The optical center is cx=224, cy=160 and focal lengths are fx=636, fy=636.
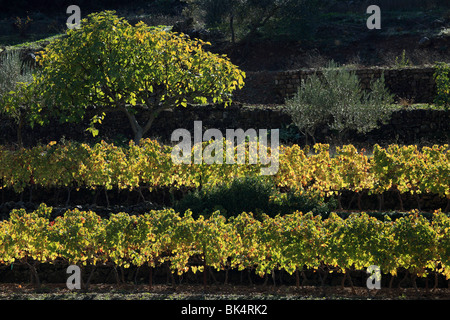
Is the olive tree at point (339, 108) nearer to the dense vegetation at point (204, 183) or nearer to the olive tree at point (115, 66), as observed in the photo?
the dense vegetation at point (204, 183)

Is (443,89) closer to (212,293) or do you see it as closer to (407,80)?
(407,80)

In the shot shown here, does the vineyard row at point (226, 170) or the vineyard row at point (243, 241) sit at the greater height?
→ the vineyard row at point (226, 170)

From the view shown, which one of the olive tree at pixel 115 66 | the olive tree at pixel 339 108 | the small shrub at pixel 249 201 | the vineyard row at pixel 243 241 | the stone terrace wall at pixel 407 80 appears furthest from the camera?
the stone terrace wall at pixel 407 80

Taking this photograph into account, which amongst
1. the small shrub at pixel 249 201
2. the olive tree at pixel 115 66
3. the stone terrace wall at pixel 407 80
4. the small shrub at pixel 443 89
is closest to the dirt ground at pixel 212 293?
the small shrub at pixel 249 201

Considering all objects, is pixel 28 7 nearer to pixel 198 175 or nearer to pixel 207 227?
pixel 198 175

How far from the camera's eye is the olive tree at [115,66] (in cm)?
1552

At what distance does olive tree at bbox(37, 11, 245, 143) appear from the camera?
1552cm

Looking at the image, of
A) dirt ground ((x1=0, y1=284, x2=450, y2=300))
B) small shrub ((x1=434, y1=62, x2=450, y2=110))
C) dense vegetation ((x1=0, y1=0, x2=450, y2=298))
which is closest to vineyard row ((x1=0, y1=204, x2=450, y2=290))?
dense vegetation ((x1=0, y1=0, x2=450, y2=298))

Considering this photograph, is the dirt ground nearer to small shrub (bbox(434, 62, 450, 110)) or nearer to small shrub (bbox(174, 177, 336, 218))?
small shrub (bbox(174, 177, 336, 218))

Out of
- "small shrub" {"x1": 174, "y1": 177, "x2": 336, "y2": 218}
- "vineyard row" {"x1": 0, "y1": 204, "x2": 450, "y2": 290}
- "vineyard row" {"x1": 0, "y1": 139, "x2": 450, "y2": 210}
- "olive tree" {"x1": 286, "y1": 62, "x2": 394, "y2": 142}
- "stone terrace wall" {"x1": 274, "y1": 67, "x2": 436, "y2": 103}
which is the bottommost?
"vineyard row" {"x1": 0, "y1": 204, "x2": 450, "y2": 290}

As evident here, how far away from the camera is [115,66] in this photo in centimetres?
1525

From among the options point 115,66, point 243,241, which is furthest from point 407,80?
point 243,241

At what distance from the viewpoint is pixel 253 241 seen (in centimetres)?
943

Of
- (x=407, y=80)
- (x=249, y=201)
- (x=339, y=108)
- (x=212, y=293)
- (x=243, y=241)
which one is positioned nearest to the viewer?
(x=212, y=293)
